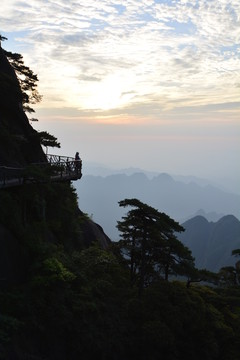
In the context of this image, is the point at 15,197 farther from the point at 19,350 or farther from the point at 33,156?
the point at 33,156

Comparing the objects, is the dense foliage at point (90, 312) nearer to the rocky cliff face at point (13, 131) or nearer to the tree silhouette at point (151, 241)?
the tree silhouette at point (151, 241)

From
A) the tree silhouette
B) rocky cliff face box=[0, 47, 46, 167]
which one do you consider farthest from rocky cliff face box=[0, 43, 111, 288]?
the tree silhouette

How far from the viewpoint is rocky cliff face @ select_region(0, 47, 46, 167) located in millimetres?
23781

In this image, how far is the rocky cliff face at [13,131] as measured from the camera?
78.0 feet

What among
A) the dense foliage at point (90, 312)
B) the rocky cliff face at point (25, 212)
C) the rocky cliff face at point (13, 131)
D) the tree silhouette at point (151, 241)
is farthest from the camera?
the rocky cliff face at point (13, 131)

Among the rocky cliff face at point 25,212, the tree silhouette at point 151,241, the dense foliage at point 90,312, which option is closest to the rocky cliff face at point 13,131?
the rocky cliff face at point 25,212

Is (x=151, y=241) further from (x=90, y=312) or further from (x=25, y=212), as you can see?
(x=25, y=212)

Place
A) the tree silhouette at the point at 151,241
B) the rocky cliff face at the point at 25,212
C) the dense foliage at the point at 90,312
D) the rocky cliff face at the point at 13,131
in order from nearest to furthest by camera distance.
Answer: the dense foliage at the point at 90,312 < the rocky cliff face at the point at 25,212 < the tree silhouette at the point at 151,241 < the rocky cliff face at the point at 13,131

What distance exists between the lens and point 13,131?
27328 millimetres

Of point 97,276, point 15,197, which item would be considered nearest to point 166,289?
point 97,276

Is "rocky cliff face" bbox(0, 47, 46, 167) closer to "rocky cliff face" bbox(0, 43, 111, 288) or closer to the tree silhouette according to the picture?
"rocky cliff face" bbox(0, 43, 111, 288)

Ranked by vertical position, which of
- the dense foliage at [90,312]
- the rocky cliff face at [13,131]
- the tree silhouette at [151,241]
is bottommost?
the dense foliage at [90,312]

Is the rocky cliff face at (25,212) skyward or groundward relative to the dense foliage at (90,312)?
skyward

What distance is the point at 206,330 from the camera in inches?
647
